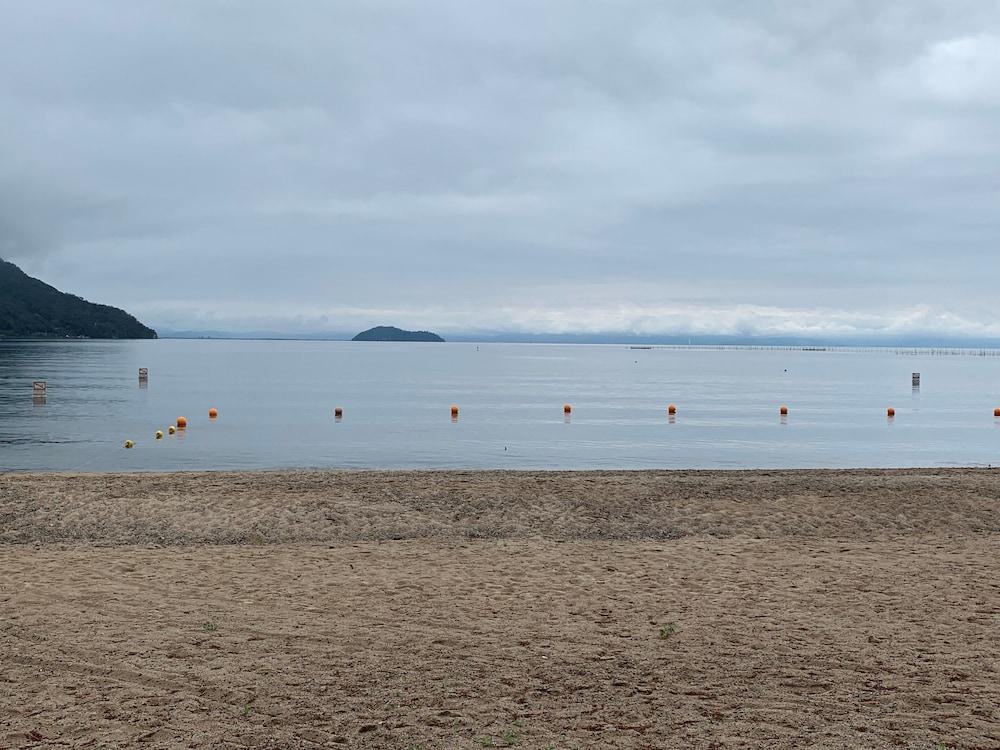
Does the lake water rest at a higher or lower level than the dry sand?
lower

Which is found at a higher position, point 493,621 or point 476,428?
point 493,621

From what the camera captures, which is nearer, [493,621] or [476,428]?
[493,621]

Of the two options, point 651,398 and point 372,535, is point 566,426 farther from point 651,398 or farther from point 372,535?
point 372,535

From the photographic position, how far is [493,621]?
10336 millimetres

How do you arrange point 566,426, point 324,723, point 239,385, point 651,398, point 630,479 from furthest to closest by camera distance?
point 239,385 < point 651,398 < point 566,426 < point 630,479 < point 324,723

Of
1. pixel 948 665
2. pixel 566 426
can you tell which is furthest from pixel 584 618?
pixel 566 426

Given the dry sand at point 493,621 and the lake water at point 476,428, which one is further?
the lake water at point 476,428

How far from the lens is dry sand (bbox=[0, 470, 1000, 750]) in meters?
7.27

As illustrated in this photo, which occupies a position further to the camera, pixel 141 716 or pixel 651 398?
pixel 651 398

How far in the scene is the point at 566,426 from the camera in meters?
46.2

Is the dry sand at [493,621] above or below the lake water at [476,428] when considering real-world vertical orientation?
above

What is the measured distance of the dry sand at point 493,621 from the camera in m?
7.27

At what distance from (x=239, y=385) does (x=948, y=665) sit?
79.0 metres

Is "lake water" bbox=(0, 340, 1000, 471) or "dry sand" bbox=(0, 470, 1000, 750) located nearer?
"dry sand" bbox=(0, 470, 1000, 750)
